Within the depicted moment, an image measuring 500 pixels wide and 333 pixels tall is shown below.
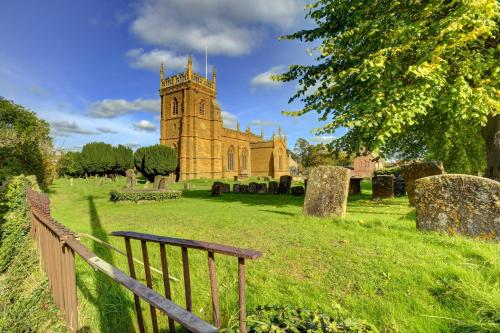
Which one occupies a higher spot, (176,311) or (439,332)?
(176,311)

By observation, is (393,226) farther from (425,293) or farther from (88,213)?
(88,213)

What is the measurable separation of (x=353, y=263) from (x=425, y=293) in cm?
107

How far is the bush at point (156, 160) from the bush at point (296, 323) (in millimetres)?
38179

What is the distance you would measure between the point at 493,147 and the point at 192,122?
37.7 meters

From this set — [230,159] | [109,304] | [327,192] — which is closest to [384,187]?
[327,192]

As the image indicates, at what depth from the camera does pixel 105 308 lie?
3516 millimetres

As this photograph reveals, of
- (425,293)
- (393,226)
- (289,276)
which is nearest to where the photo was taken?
(425,293)

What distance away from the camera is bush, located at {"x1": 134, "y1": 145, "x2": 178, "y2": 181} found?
37719mm

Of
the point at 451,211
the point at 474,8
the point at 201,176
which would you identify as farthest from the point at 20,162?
the point at 201,176

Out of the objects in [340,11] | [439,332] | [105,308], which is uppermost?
[340,11]

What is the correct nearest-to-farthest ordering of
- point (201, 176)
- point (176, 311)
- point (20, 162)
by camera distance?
point (176, 311), point (20, 162), point (201, 176)

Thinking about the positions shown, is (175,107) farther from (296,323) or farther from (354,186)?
(296,323)

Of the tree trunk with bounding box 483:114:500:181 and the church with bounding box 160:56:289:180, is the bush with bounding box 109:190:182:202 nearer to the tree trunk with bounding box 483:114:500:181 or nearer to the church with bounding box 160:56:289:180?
the tree trunk with bounding box 483:114:500:181

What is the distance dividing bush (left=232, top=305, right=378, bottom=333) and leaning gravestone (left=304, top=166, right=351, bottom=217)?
637 cm
